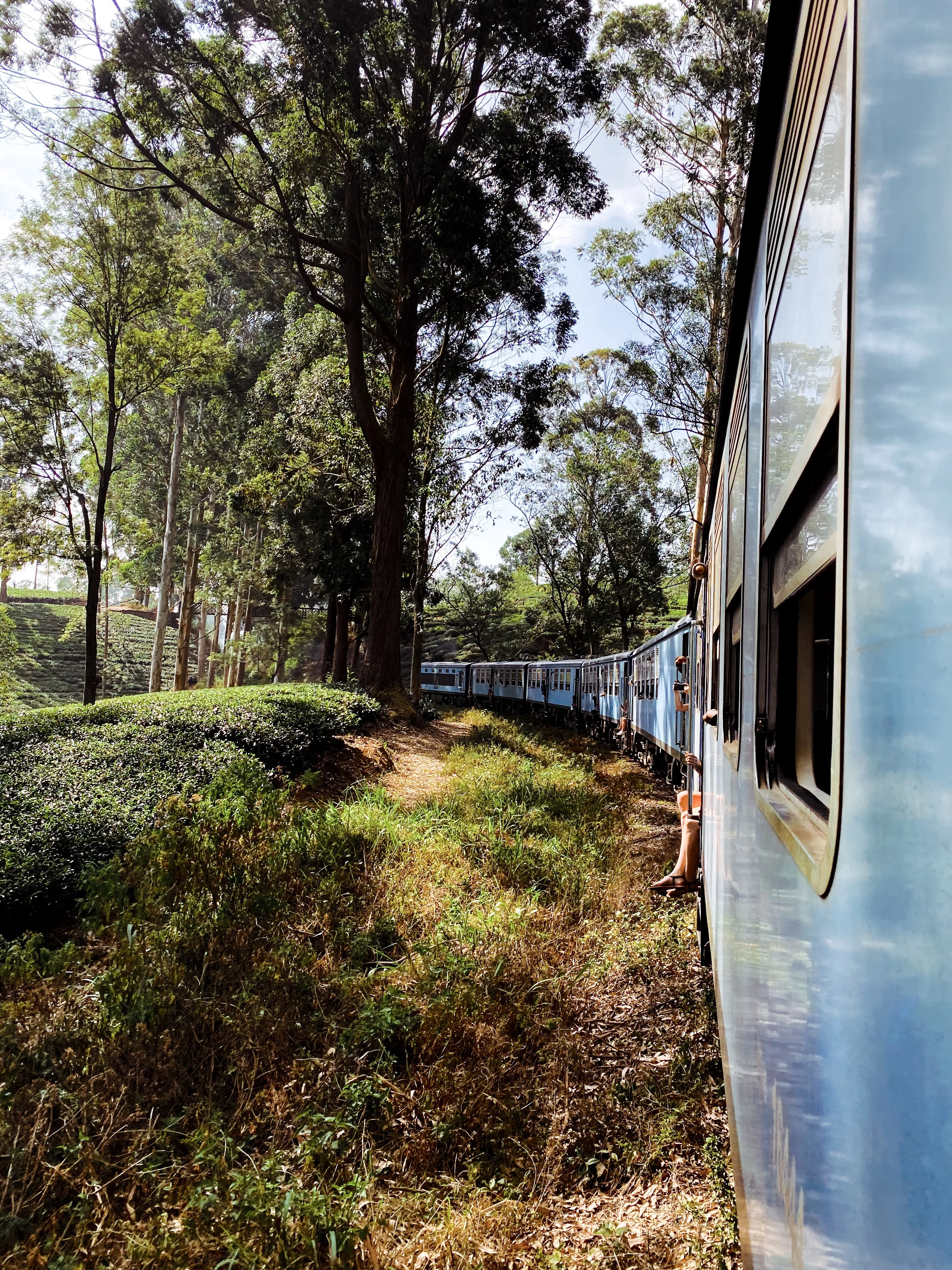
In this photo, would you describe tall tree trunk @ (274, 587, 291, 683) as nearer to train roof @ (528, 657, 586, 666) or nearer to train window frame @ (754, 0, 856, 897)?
train roof @ (528, 657, 586, 666)

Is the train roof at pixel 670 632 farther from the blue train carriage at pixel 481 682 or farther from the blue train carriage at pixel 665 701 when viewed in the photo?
the blue train carriage at pixel 481 682

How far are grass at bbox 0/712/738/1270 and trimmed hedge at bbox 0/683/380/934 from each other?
0.29 meters

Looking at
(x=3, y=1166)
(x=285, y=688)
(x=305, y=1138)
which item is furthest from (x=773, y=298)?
(x=285, y=688)

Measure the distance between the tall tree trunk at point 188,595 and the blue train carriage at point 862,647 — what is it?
27299 mm

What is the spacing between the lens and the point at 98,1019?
4.04m

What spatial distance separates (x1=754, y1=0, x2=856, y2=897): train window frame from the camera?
751mm

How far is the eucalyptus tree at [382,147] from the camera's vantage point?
12.1 meters

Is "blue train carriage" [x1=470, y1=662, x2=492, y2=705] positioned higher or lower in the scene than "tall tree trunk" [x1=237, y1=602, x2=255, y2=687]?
lower

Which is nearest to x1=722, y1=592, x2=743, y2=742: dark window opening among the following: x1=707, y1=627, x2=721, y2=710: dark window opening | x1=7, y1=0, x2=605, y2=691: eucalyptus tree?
x1=707, y1=627, x2=721, y2=710: dark window opening

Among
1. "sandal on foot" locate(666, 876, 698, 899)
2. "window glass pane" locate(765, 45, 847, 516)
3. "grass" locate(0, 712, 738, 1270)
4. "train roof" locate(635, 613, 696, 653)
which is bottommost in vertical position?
"grass" locate(0, 712, 738, 1270)

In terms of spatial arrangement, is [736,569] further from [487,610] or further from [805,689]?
[487,610]

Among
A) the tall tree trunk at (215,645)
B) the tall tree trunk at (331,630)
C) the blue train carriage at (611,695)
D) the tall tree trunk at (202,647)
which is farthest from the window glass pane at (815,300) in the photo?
the tall tree trunk at (202,647)

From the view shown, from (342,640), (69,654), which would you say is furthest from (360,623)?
(69,654)

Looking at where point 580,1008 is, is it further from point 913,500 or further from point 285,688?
point 285,688
